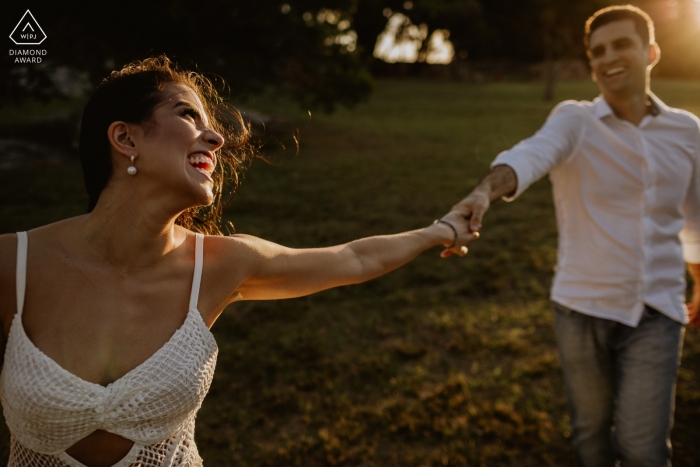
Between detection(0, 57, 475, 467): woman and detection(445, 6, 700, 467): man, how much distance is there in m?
1.66

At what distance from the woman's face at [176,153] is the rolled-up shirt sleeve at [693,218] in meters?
2.83

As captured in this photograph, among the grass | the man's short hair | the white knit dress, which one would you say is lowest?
the grass

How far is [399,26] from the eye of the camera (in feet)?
160

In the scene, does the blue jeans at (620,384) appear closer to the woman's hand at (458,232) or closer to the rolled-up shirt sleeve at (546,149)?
the woman's hand at (458,232)

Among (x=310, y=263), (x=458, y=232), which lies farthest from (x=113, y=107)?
(x=458, y=232)

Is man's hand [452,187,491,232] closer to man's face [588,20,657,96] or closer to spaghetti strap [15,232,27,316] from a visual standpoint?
man's face [588,20,657,96]

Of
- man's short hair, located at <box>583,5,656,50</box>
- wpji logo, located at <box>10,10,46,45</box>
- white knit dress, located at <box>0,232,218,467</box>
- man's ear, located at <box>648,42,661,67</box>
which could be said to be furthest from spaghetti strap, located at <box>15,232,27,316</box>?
wpji logo, located at <box>10,10,46,45</box>

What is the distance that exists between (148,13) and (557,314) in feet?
34.3

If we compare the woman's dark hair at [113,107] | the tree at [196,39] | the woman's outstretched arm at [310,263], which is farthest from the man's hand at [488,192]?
the tree at [196,39]

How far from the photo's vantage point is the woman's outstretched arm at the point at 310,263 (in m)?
2.36

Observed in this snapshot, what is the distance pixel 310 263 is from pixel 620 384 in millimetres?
1899

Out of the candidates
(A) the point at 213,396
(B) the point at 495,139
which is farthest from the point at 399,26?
(A) the point at 213,396

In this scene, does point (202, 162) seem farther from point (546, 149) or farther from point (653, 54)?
point (653, 54)

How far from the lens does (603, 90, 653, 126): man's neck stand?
3346 millimetres
